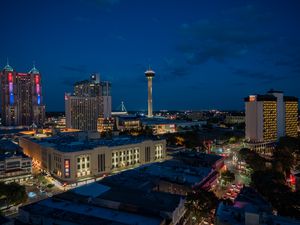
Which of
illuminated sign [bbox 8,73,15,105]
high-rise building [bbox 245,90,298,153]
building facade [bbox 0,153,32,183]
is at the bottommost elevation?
building facade [bbox 0,153,32,183]

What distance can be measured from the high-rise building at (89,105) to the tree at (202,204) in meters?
90.2

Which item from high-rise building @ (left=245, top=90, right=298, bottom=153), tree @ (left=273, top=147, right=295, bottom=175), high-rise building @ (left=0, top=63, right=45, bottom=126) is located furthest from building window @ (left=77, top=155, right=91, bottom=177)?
high-rise building @ (left=0, top=63, right=45, bottom=126)

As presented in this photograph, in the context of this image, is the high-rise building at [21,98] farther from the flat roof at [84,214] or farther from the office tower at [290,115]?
the flat roof at [84,214]

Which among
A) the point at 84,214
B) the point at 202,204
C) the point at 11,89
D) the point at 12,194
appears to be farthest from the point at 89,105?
the point at 202,204

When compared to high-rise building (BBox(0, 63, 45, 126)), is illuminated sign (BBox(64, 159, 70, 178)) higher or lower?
lower

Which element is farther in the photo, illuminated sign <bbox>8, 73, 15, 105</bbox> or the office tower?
illuminated sign <bbox>8, 73, 15, 105</bbox>

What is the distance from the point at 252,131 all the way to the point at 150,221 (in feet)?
186

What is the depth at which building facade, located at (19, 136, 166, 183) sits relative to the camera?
37.6 m

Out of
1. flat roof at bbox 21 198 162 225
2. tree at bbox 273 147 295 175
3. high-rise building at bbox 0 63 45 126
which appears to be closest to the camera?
flat roof at bbox 21 198 162 225

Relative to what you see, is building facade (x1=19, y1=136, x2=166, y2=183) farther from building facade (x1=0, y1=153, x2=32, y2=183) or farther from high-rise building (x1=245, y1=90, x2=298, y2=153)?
high-rise building (x1=245, y1=90, x2=298, y2=153)

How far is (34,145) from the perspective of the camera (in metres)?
50.2

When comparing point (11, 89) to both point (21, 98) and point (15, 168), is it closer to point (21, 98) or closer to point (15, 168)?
point (21, 98)

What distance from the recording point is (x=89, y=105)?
354 feet

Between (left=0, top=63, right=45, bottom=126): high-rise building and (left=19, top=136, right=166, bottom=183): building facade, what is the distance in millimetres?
64301
